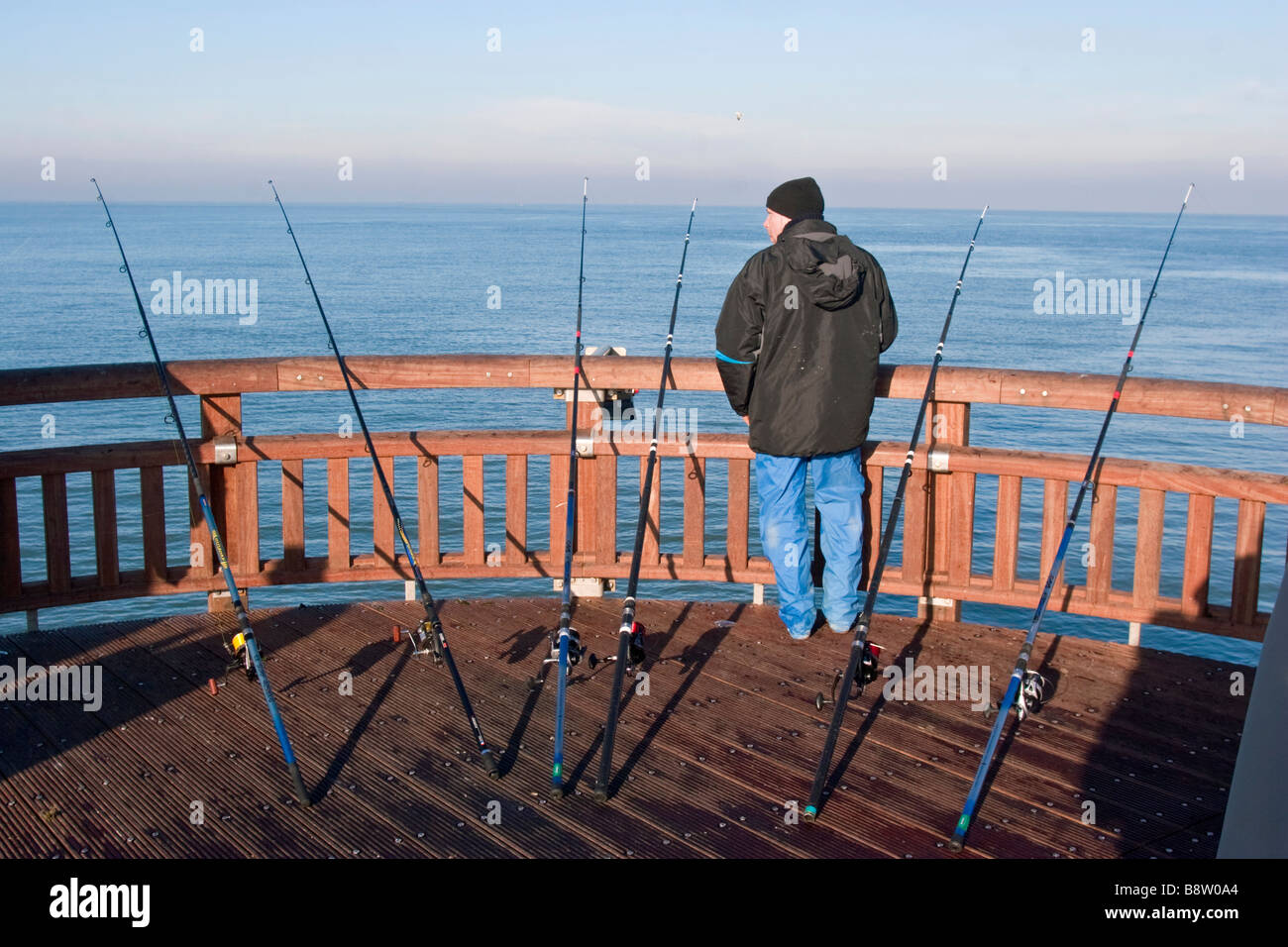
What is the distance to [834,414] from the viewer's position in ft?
14.4

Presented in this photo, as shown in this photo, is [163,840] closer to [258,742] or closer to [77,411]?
[258,742]

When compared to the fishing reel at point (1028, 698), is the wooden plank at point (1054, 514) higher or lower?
higher

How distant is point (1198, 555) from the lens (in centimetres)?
441

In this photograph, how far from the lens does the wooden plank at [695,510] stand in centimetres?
494

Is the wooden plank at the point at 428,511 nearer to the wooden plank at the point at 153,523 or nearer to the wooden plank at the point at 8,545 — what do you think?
the wooden plank at the point at 153,523

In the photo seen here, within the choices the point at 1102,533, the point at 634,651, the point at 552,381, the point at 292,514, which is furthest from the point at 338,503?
the point at 1102,533

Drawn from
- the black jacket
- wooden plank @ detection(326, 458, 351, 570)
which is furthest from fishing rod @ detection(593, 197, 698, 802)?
wooden plank @ detection(326, 458, 351, 570)

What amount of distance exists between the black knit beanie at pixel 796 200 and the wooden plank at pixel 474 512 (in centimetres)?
154

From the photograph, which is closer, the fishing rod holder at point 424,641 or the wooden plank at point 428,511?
the fishing rod holder at point 424,641

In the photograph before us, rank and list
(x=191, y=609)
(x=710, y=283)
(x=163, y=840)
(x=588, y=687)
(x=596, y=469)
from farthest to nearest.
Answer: (x=710, y=283), (x=191, y=609), (x=596, y=469), (x=588, y=687), (x=163, y=840)

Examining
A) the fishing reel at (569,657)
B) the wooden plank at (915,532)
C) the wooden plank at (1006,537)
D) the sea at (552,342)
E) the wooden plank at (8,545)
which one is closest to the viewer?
the fishing reel at (569,657)

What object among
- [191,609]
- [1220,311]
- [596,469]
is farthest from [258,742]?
[1220,311]

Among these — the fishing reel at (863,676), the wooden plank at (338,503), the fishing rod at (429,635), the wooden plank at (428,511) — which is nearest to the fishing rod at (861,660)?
the fishing reel at (863,676)

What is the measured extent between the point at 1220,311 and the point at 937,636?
38.8m
